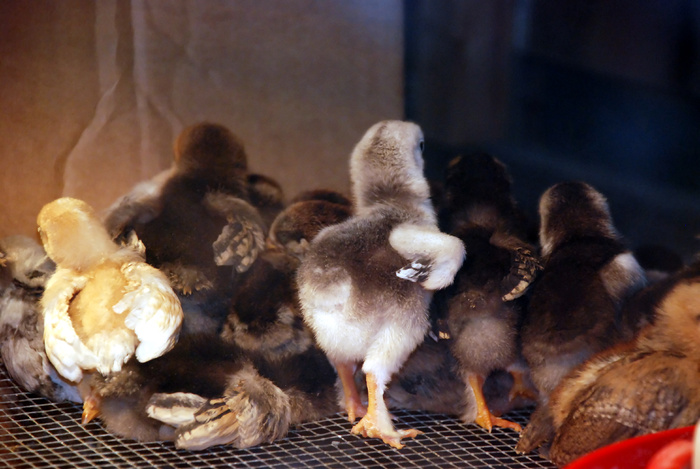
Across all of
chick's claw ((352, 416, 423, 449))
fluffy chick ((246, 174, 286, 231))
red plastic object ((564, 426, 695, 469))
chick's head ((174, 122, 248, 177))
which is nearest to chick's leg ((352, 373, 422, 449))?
chick's claw ((352, 416, 423, 449))

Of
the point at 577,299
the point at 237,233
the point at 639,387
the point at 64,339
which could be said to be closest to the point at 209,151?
the point at 237,233

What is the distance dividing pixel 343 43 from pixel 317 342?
95 centimetres

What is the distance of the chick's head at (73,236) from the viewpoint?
1705 mm

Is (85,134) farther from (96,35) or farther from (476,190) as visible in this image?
(476,190)

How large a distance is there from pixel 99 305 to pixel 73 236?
25 centimetres

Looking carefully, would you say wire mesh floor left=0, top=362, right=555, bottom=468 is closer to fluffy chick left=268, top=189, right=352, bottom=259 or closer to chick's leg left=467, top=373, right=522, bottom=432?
chick's leg left=467, top=373, right=522, bottom=432

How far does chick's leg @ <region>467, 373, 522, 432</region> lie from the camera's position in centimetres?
165

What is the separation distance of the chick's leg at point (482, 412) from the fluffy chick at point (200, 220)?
0.64m

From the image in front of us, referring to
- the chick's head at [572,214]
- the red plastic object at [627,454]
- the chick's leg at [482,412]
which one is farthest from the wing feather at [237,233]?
the red plastic object at [627,454]

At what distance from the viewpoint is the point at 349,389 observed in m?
1.72

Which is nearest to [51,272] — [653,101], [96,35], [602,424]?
[96,35]

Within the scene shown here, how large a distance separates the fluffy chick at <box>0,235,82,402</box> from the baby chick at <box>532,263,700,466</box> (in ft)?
3.79

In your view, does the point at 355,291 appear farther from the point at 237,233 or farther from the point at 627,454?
the point at 627,454

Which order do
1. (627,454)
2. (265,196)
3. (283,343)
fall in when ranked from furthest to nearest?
1. (265,196)
2. (283,343)
3. (627,454)
